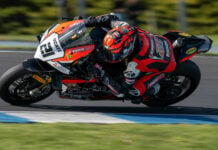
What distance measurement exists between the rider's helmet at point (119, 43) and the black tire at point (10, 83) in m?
1.02

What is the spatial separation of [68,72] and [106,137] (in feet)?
4.21

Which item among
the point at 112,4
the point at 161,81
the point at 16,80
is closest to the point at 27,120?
the point at 16,80

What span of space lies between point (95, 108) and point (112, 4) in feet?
23.0

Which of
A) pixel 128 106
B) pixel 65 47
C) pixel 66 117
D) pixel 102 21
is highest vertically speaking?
pixel 102 21

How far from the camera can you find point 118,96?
22.2 feet

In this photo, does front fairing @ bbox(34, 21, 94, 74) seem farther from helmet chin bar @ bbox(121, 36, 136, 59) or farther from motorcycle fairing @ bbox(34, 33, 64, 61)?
helmet chin bar @ bbox(121, 36, 136, 59)

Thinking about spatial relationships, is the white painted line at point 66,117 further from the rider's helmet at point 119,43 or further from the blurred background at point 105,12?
the blurred background at point 105,12

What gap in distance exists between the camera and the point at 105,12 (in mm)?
13578

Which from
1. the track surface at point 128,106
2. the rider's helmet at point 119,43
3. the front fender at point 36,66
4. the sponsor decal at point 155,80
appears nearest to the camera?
the rider's helmet at point 119,43

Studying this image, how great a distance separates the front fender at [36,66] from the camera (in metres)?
6.27

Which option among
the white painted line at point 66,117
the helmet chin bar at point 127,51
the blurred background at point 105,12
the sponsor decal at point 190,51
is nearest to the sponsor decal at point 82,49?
the helmet chin bar at point 127,51

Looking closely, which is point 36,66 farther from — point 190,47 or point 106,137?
point 190,47

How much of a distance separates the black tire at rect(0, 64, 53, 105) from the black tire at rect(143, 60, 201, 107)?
150 centimetres

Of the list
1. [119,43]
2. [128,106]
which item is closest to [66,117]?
[128,106]
